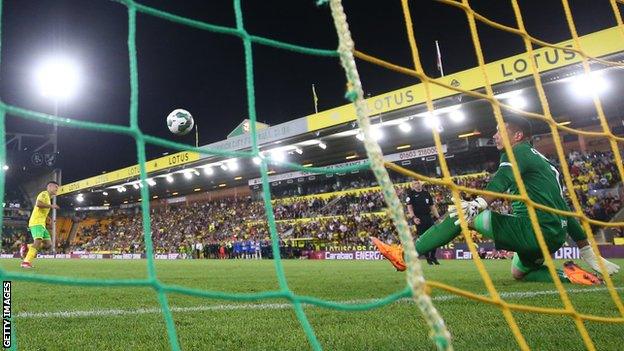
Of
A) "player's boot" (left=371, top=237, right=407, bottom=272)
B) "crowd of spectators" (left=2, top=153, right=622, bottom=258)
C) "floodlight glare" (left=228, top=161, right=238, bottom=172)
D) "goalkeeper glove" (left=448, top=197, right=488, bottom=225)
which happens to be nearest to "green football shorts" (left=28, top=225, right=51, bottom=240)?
"player's boot" (left=371, top=237, right=407, bottom=272)

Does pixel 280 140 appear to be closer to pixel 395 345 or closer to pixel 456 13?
pixel 456 13

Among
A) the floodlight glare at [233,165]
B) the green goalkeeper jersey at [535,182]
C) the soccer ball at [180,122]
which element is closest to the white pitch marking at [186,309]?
the green goalkeeper jersey at [535,182]

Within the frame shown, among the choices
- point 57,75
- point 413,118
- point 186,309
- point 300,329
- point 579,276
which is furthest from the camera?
point 57,75

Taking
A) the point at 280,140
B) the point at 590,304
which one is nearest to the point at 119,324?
the point at 590,304

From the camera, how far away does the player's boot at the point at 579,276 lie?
13.8ft

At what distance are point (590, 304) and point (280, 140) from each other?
54.5 ft

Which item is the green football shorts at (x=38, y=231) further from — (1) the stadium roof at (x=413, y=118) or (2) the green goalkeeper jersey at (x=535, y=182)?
(1) the stadium roof at (x=413, y=118)

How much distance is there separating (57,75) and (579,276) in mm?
27833

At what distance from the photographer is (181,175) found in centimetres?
2761

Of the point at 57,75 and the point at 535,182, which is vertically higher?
the point at 57,75

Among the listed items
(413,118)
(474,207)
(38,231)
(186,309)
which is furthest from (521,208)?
(413,118)

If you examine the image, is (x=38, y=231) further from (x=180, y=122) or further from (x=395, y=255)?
(x=395, y=255)

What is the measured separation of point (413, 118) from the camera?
17.4m

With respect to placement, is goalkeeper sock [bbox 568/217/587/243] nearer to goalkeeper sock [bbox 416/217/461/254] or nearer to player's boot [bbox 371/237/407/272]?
goalkeeper sock [bbox 416/217/461/254]
